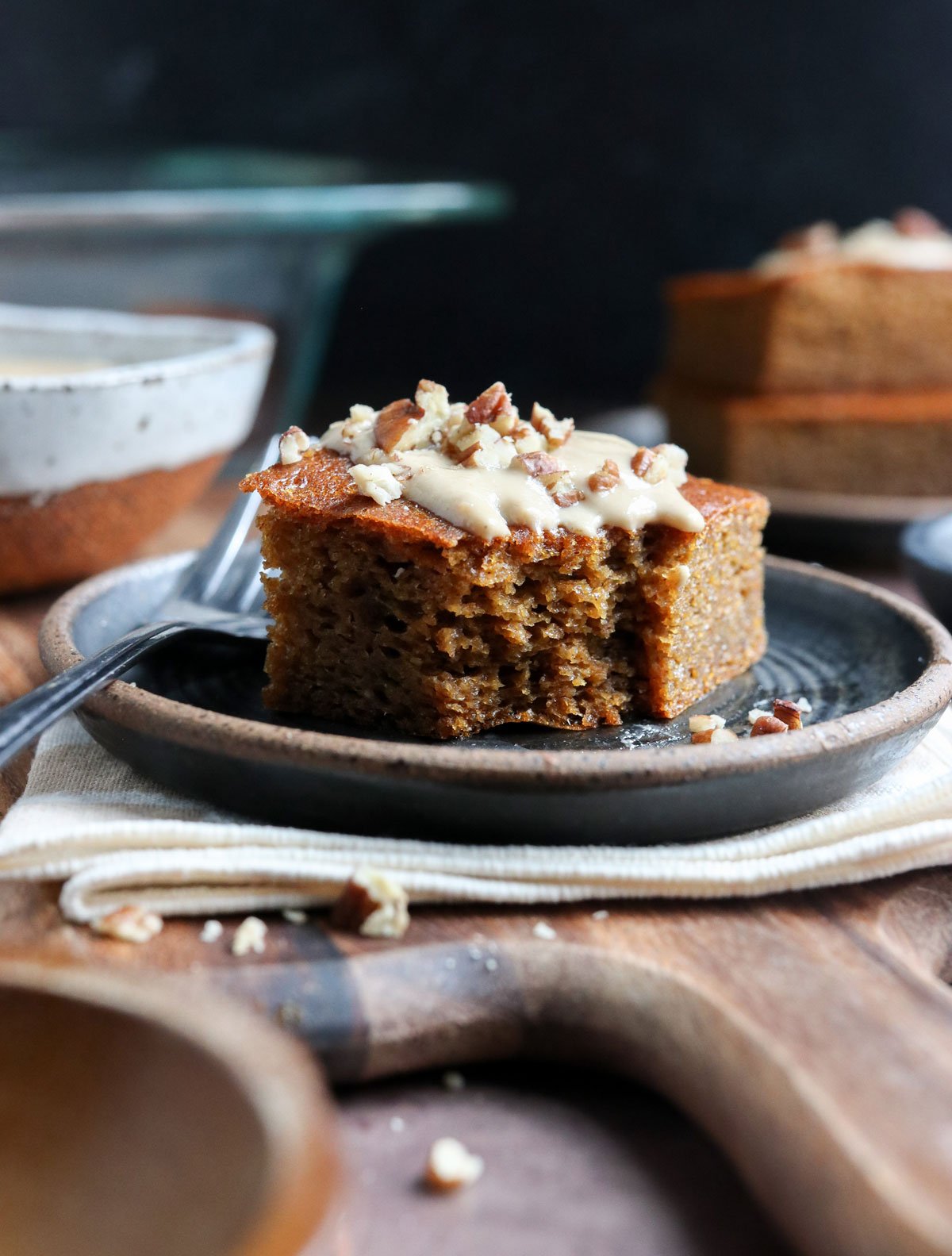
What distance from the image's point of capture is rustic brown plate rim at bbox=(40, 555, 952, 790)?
110 centimetres

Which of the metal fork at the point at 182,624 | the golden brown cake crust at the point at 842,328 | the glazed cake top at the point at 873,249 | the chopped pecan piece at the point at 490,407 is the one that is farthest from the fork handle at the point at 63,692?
the glazed cake top at the point at 873,249

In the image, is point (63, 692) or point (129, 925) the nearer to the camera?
point (129, 925)

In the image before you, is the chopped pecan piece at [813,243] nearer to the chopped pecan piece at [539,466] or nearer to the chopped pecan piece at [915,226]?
the chopped pecan piece at [915,226]

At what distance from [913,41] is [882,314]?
1.27m

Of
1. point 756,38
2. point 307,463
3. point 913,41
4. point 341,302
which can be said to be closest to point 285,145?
point 341,302

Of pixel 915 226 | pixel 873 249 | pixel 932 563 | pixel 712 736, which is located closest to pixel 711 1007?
pixel 712 736

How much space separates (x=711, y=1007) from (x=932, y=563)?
3.39 feet

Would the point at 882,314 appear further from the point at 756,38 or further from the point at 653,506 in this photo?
the point at 653,506

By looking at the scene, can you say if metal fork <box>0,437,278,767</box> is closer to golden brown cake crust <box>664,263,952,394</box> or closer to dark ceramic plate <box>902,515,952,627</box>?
dark ceramic plate <box>902,515,952,627</box>

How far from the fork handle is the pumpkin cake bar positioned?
16 cm

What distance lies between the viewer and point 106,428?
1923mm

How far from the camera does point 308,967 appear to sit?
1018 mm

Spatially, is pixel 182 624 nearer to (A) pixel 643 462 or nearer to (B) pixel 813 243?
(A) pixel 643 462

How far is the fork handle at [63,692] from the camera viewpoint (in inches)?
44.1
